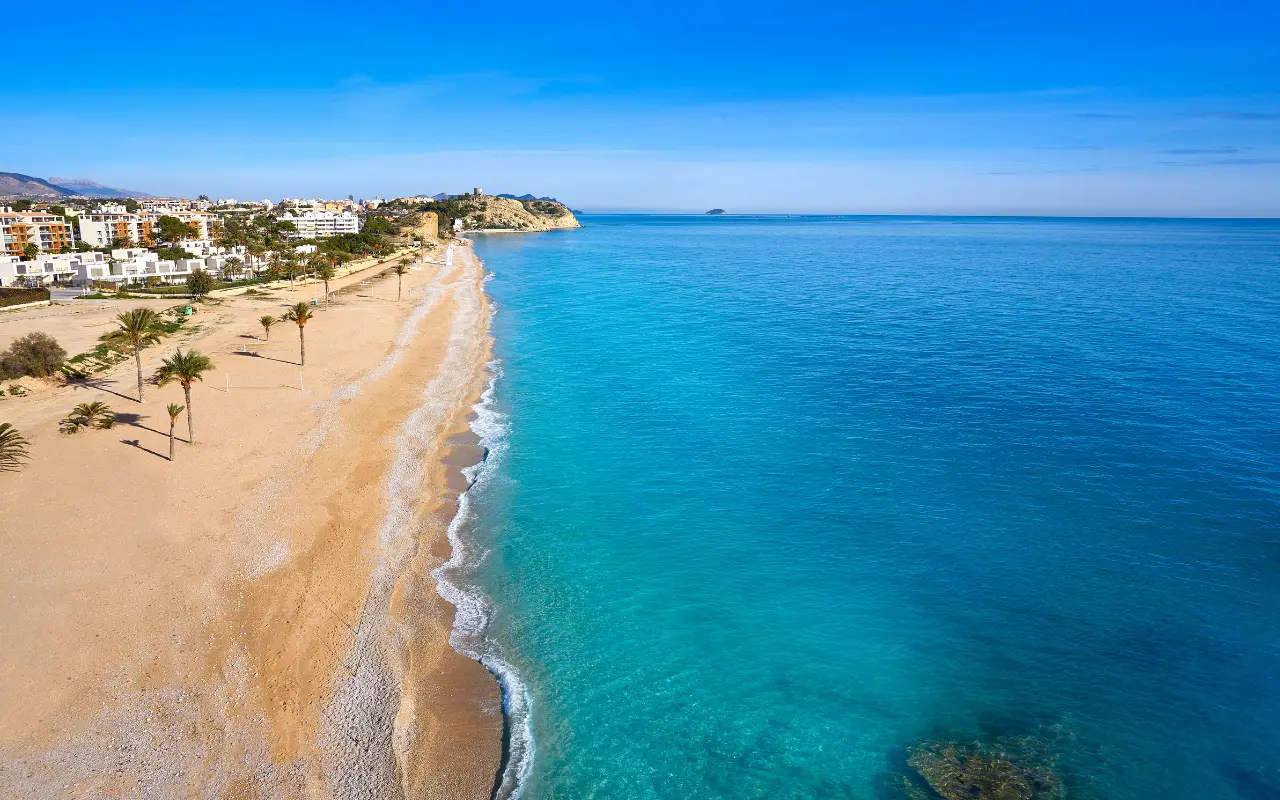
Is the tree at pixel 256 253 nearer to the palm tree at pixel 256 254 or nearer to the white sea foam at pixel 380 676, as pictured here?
the palm tree at pixel 256 254

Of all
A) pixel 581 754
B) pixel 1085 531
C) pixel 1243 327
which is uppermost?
pixel 1243 327

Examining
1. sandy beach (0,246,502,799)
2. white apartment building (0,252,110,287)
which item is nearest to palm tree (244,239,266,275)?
white apartment building (0,252,110,287)

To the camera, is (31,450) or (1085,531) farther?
(31,450)

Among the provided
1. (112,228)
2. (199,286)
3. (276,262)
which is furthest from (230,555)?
(112,228)

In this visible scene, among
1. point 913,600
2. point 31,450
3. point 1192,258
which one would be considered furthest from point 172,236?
point 1192,258

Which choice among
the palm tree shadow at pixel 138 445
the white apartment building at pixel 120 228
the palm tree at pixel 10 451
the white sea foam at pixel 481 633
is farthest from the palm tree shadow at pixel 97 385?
the white apartment building at pixel 120 228

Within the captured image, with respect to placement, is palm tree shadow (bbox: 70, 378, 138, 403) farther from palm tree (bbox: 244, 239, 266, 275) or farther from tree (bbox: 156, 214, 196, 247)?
tree (bbox: 156, 214, 196, 247)

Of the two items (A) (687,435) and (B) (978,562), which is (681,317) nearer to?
(A) (687,435)
